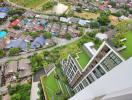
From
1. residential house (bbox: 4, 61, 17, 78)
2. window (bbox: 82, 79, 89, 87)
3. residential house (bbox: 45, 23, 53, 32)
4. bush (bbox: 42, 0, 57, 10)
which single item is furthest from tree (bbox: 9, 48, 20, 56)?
window (bbox: 82, 79, 89, 87)

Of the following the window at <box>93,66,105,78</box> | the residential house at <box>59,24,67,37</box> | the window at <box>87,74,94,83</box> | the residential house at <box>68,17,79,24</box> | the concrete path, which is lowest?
the concrete path

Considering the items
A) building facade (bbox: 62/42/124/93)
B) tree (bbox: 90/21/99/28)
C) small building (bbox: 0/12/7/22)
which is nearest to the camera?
building facade (bbox: 62/42/124/93)

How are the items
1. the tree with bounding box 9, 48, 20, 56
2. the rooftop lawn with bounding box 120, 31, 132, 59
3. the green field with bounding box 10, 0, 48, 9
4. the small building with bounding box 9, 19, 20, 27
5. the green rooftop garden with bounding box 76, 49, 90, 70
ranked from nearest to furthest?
the rooftop lawn with bounding box 120, 31, 132, 59 < the green rooftop garden with bounding box 76, 49, 90, 70 < the tree with bounding box 9, 48, 20, 56 < the small building with bounding box 9, 19, 20, 27 < the green field with bounding box 10, 0, 48, 9

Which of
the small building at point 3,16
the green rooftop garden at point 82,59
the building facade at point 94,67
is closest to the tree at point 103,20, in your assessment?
the small building at point 3,16

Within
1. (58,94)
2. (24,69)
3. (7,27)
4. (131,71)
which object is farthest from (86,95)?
(7,27)

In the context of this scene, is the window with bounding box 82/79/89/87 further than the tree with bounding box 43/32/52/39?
No

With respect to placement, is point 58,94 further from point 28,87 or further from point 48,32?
point 48,32

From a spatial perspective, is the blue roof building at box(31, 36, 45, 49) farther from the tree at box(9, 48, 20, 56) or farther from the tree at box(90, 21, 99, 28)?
the tree at box(90, 21, 99, 28)
